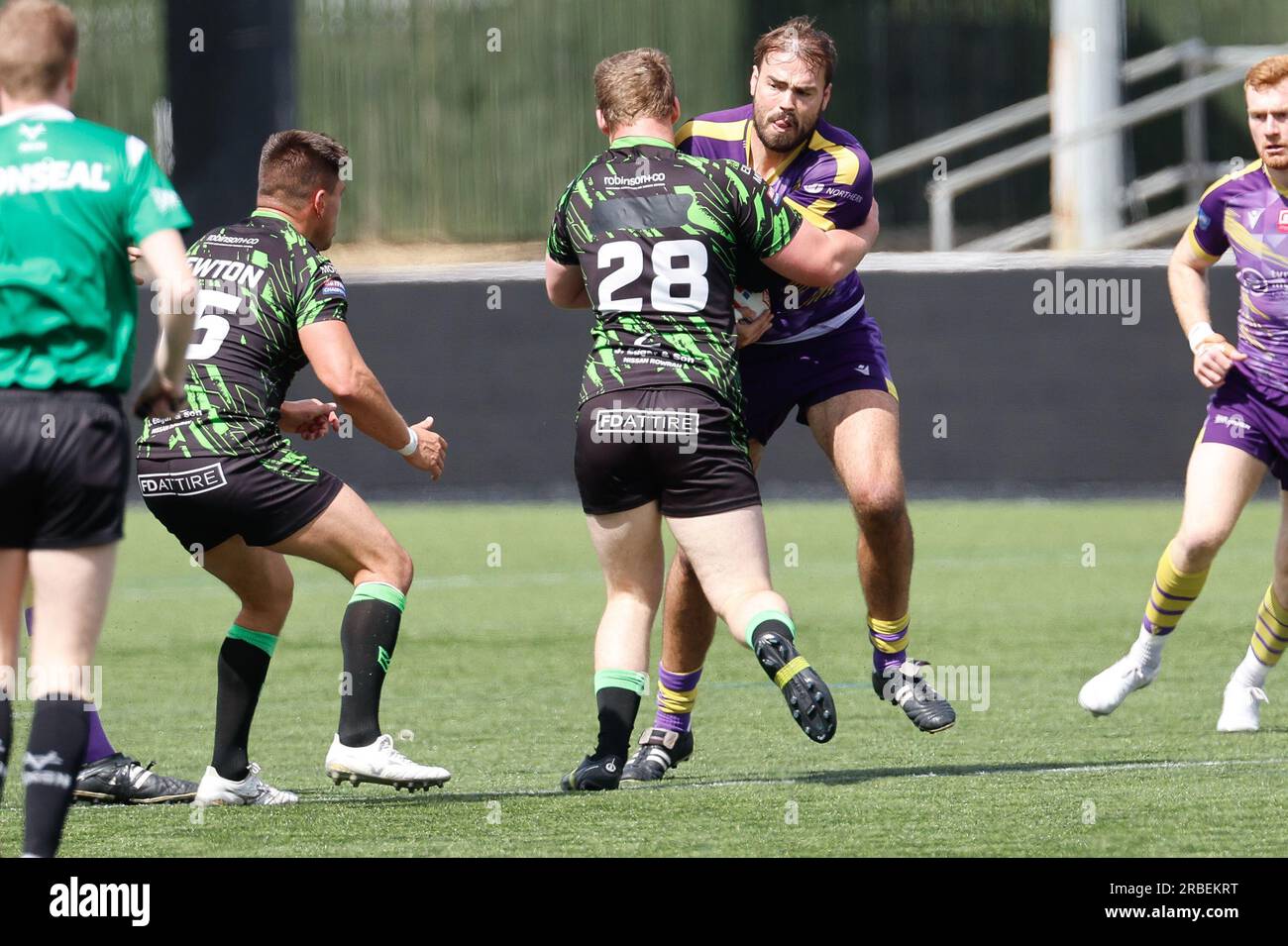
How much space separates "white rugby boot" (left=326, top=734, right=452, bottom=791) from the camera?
584 cm

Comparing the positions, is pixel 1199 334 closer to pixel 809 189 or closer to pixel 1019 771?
pixel 809 189

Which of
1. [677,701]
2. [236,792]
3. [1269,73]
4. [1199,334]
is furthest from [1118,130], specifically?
[236,792]

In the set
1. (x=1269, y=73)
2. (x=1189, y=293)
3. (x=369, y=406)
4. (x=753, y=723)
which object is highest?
(x=1269, y=73)

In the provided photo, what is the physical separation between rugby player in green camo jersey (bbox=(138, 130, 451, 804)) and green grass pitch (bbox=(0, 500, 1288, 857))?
0.29m

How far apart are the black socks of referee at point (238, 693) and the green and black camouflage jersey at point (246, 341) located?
0.57 m

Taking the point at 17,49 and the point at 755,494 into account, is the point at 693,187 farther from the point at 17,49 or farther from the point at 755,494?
the point at 17,49

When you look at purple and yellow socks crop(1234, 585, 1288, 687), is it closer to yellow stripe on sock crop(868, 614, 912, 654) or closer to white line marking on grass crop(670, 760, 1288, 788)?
white line marking on grass crop(670, 760, 1288, 788)

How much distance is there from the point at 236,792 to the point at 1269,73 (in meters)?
3.93

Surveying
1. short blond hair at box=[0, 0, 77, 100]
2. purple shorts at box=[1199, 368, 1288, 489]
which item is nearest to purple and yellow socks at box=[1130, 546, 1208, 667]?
purple shorts at box=[1199, 368, 1288, 489]

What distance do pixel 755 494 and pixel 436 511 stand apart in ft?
34.8

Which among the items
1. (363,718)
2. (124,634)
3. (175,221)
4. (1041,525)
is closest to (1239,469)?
(363,718)

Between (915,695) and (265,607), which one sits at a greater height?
(265,607)

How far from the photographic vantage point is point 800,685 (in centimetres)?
543

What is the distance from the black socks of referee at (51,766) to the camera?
4.40 meters
